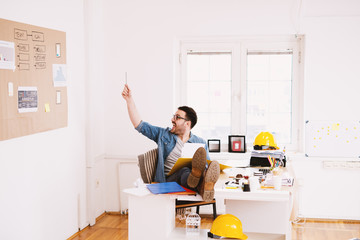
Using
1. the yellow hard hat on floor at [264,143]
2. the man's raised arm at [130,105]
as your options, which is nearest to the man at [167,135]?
the man's raised arm at [130,105]

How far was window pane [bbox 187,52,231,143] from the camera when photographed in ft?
16.3

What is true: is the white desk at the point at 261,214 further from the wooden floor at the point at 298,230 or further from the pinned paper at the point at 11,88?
the pinned paper at the point at 11,88

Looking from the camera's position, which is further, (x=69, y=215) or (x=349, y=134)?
(x=349, y=134)

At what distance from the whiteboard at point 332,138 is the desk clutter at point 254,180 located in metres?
1.47

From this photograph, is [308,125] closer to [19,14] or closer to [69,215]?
[69,215]

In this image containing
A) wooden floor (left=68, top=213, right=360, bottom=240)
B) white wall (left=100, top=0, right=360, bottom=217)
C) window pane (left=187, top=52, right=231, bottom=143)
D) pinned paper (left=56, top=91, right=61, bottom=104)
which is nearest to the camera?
pinned paper (left=56, top=91, right=61, bottom=104)

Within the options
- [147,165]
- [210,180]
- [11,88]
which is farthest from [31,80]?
[210,180]

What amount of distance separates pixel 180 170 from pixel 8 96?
137 cm

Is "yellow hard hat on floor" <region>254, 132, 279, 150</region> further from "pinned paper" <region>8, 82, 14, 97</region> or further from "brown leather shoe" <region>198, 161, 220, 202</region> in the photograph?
"pinned paper" <region>8, 82, 14, 97</region>

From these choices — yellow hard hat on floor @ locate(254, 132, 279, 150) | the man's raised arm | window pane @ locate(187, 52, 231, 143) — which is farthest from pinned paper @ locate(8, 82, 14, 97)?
window pane @ locate(187, 52, 231, 143)

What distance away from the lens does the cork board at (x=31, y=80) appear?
10.5 ft

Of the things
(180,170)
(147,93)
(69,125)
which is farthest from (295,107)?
(69,125)

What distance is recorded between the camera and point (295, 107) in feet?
15.9

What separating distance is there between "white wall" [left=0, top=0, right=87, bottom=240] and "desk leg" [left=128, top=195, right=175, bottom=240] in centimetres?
115
